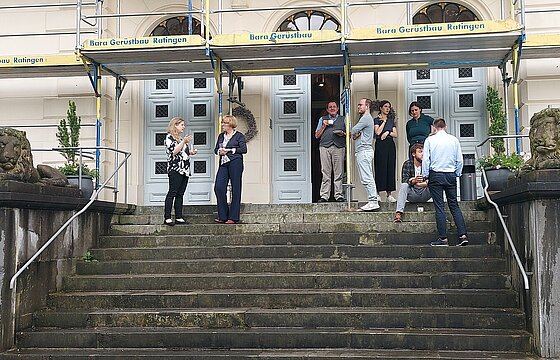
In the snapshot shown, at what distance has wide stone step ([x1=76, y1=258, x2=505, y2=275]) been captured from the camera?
9.15 metres

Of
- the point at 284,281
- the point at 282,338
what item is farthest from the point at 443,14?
the point at 282,338

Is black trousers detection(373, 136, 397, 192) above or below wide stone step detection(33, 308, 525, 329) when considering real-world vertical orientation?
above

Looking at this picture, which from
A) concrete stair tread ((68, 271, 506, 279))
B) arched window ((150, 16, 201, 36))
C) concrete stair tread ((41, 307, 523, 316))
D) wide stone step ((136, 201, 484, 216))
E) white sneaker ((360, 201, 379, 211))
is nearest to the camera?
concrete stair tread ((41, 307, 523, 316))

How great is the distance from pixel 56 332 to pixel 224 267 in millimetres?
2308

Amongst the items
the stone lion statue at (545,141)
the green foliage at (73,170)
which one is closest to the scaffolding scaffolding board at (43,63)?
the green foliage at (73,170)

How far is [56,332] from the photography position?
27.2 feet

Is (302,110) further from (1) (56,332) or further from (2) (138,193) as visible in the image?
(1) (56,332)

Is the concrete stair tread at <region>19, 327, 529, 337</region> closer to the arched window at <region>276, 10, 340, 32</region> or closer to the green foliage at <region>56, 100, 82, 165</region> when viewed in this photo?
the green foliage at <region>56, 100, 82, 165</region>

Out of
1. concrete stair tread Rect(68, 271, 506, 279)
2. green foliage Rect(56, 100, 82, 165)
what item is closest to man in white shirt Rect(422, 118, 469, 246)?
concrete stair tread Rect(68, 271, 506, 279)

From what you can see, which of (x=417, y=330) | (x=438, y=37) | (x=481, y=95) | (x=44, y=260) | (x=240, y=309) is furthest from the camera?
(x=481, y=95)

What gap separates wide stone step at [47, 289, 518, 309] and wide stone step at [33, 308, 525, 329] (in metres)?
0.15

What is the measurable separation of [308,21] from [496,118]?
431 cm

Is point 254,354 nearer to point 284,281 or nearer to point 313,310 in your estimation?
point 313,310

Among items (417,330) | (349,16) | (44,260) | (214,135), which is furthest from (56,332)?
(349,16)
